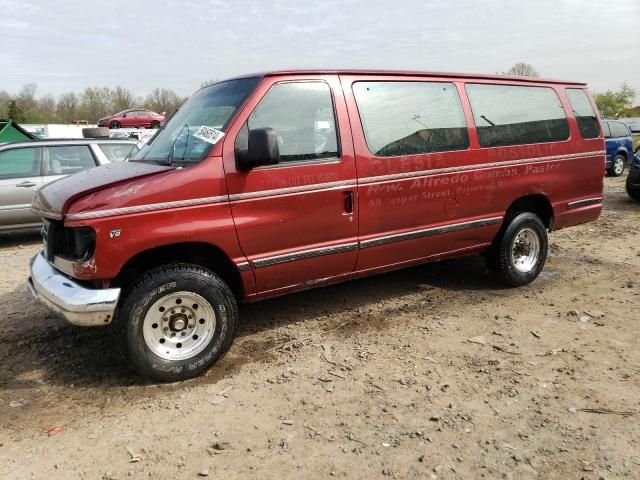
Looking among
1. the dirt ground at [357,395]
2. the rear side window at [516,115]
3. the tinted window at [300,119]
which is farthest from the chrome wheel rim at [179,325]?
the rear side window at [516,115]

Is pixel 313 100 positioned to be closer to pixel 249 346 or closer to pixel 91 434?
pixel 249 346

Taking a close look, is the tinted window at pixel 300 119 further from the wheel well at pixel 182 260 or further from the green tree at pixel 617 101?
the green tree at pixel 617 101

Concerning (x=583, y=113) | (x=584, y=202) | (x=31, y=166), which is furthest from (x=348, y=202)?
(x=31, y=166)

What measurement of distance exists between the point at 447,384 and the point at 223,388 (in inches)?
59.3

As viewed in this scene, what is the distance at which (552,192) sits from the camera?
5457 mm

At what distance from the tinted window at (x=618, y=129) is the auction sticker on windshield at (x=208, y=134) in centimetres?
1610

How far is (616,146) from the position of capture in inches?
639

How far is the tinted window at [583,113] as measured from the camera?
5.65 m

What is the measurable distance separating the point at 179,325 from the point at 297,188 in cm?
129

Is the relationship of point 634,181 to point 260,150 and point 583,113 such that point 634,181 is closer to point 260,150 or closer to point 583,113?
point 583,113

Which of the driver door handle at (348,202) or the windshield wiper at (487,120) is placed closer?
the driver door handle at (348,202)

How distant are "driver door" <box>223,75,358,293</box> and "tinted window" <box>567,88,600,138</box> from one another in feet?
9.95

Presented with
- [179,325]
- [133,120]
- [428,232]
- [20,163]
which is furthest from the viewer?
[133,120]

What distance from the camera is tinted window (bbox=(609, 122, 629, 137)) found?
16328 millimetres
